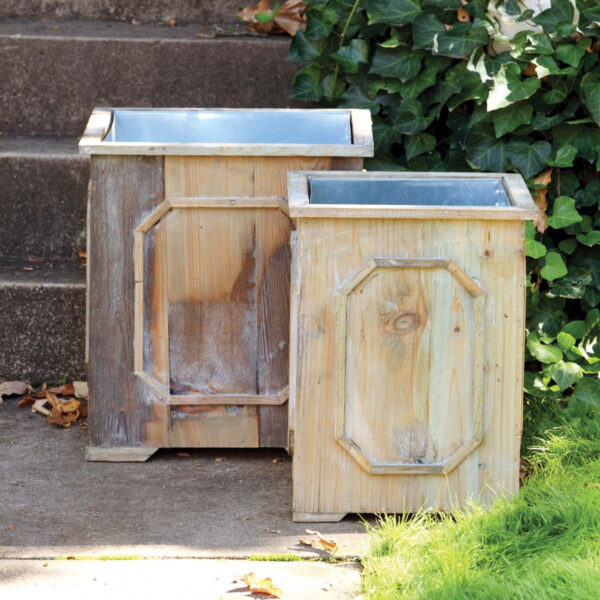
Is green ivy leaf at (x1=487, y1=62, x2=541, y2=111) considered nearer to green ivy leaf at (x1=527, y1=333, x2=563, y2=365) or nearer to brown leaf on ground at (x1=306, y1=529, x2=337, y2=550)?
green ivy leaf at (x1=527, y1=333, x2=563, y2=365)

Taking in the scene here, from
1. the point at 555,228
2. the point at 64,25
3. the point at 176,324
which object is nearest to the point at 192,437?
the point at 176,324

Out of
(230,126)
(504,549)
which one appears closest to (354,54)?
(230,126)

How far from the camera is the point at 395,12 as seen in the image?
10.9 ft

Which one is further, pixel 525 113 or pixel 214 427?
pixel 525 113

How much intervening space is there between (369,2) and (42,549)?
2038 mm

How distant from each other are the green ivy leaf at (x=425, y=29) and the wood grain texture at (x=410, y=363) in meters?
1.05

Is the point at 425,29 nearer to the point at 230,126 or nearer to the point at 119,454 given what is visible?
the point at 230,126

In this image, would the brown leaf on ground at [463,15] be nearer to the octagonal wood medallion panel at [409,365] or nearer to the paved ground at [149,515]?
the octagonal wood medallion panel at [409,365]

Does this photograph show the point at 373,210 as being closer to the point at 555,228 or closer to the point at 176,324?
the point at 176,324

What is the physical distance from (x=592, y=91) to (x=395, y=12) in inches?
27.4

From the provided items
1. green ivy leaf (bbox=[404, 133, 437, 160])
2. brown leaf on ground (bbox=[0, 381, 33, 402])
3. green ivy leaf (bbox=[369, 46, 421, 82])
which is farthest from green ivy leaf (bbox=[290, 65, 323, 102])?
brown leaf on ground (bbox=[0, 381, 33, 402])

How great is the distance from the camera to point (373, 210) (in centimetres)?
242

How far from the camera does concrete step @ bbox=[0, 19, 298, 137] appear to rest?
4.05 metres

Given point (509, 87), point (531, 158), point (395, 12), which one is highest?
point (395, 12)
